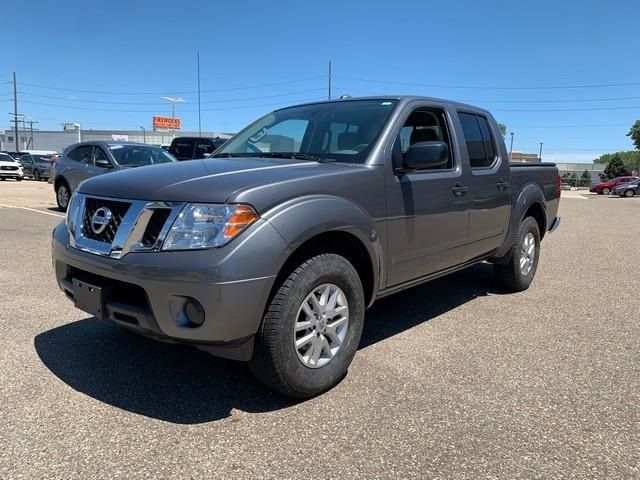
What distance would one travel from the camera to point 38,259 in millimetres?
6719

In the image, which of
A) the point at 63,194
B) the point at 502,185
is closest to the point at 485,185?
the point at 502,185

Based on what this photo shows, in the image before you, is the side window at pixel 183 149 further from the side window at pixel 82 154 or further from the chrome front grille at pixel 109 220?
the chrome front grille at pixel 109 220

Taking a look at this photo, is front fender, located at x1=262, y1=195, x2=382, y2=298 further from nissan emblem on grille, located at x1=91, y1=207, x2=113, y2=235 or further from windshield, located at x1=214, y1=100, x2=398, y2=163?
nissan emblem on grille, located at x1=91, y1=207, x2=113, y2=235

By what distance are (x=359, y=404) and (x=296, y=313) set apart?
2.22ft

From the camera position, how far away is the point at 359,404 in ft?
9.89

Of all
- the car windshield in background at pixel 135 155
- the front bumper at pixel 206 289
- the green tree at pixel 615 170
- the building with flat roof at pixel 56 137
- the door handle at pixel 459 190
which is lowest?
the front bumper at pixel 206 289

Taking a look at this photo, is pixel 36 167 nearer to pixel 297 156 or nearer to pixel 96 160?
pixel 96 160

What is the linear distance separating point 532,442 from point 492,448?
0.77 ft

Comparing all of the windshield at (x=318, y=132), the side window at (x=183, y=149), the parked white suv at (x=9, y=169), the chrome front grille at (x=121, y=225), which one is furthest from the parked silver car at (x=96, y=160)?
the parked white suv at (x=9, y=169)

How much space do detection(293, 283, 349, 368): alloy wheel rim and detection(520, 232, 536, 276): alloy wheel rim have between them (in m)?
3.15

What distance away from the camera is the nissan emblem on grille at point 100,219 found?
2.93 m

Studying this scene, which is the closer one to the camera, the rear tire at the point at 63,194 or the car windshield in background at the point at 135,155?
the car windshield in background at the point at 135,155

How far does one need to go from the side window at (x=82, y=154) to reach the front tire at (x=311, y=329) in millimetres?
10144

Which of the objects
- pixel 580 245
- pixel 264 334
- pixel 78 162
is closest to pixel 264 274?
pixel 264 334
